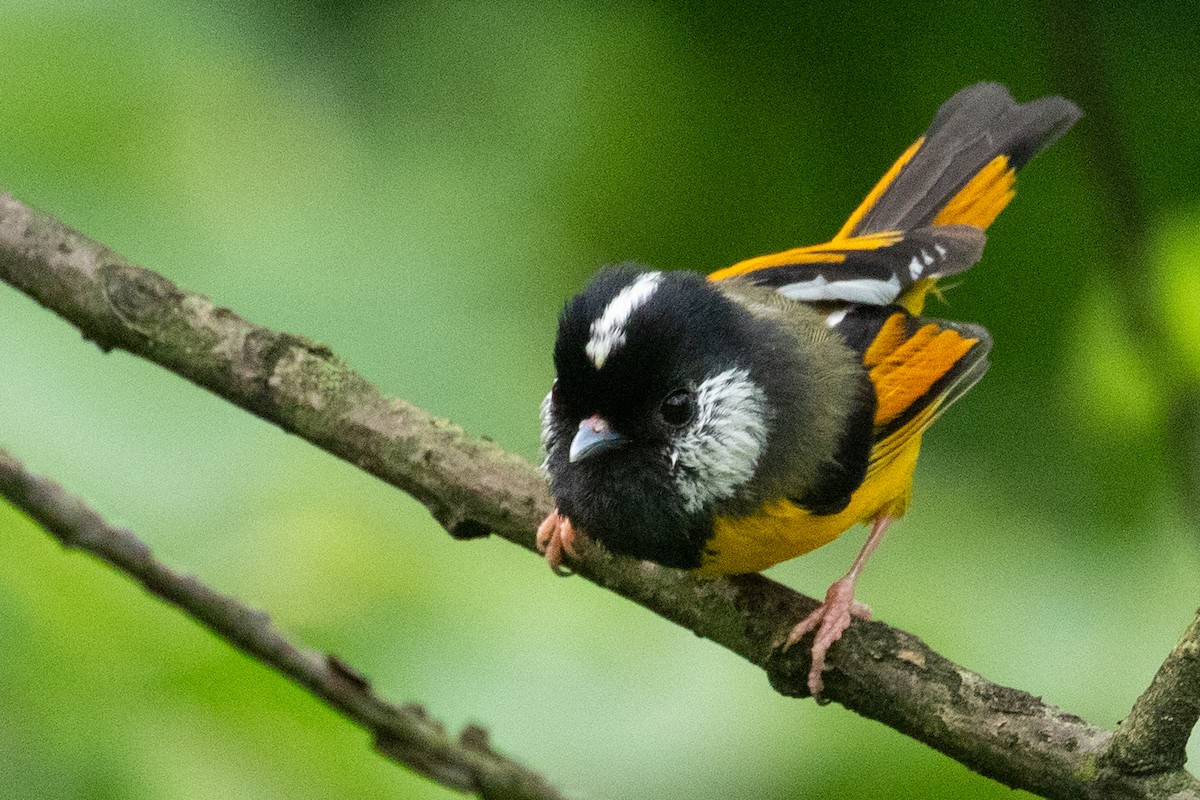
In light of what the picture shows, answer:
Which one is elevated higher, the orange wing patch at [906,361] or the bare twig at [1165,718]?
the orange wing patch at [906,361]

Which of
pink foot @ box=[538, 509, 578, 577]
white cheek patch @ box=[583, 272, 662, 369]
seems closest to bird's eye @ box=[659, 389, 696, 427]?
white cheek patch @ box=[583, 272, 662, 369]

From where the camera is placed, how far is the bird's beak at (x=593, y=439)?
8.84 ft

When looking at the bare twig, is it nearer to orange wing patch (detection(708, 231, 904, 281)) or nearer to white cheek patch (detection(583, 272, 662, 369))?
white cheek patch (detection(583, 272, 662, 369))

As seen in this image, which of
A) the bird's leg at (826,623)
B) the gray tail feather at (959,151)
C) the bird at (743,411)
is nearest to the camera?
the bird's leg at (826,623)

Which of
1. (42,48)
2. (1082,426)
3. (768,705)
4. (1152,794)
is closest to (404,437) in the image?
(768,705)

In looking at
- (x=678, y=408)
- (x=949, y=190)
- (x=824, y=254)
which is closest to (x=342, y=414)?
(x=678, y=408)

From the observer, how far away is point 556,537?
9.46 ft

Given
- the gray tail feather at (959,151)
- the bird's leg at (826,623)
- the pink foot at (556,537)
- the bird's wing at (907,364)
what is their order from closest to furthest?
the bird's leg at (826,623), the pink foot at (556,537), the bird's wing at (907,364), the gray tail feather at (959,151)

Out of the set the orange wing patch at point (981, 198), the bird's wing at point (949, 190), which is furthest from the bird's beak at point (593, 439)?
the orange wing patch at point (981, 198)

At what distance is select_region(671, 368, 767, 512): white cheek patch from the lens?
277 centimetres

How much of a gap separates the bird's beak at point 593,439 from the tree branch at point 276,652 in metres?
0.56

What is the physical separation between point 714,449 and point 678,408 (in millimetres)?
103

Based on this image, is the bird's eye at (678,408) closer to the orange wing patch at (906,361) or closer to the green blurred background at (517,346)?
the orange wing patch at (906,361)

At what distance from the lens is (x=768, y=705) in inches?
130
